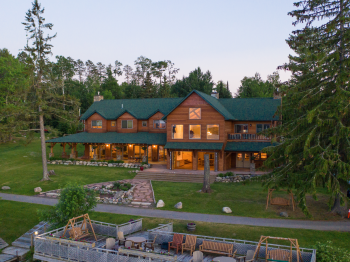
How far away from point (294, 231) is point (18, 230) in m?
16.2

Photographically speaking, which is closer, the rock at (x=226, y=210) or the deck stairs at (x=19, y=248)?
the deck stairs at (x=19, y=248)

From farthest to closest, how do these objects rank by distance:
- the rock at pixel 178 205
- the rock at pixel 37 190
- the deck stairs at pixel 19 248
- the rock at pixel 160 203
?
the rock at pixel 37 190, the rock at pixel 160 203, the rock at pixel 178 205, the deck stairs at pixel 19 248

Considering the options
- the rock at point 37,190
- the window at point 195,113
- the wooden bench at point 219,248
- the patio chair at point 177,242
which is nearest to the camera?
the wooden bench at point 219,248

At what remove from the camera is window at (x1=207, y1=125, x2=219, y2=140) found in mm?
29703

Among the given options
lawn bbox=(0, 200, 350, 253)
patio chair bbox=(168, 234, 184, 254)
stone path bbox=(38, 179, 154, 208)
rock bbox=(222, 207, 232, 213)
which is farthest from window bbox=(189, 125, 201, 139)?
patio chair bbox=(168, 234, 184, 254)

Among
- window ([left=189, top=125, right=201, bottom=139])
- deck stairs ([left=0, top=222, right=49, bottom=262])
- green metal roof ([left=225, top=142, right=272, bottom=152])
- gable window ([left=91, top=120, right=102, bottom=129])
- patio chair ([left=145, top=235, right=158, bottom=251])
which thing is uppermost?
gable window ([left=91, top=120, right=102, bottom=129])

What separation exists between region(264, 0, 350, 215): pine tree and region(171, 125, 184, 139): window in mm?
14069

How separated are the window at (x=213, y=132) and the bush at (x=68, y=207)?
17.7 meters

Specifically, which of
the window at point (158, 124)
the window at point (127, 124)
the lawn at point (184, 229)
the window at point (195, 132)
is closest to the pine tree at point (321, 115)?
the lawn at point (184, 229)

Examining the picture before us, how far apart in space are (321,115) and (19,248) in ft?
59.8

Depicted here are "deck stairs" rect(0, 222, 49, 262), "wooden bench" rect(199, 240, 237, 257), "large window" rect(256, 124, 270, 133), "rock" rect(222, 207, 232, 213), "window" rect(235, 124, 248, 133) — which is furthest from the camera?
"window" rect(235, 124, 248, 133)

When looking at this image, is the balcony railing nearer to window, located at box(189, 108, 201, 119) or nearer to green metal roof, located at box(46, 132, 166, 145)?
window, located at box(189, 108, 201, 119)

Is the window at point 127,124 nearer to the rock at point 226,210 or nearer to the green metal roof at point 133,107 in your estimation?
the green metal roof at point 133,107

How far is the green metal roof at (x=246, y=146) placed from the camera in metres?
28.7
